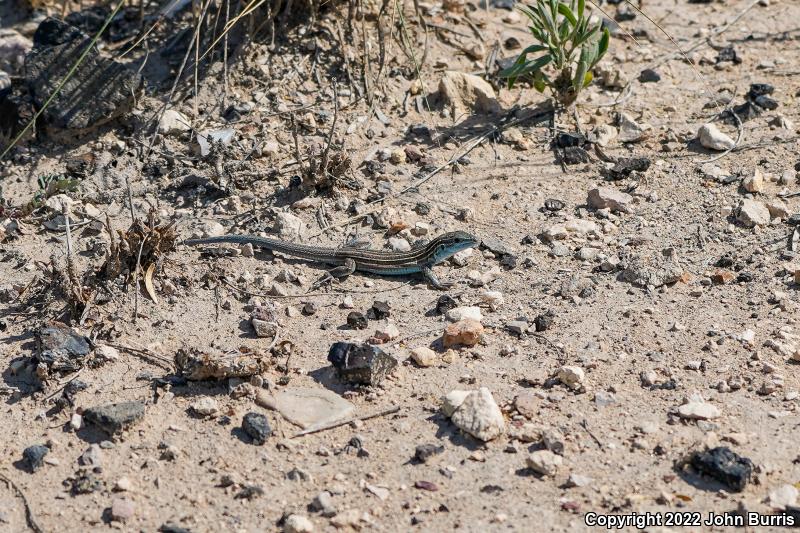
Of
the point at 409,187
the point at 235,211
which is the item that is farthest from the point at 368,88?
the point at 235,211

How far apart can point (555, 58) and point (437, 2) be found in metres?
1.59

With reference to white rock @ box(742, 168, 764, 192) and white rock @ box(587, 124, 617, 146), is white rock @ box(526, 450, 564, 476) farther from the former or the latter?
white rock @ box(587, 124, 617, 146)

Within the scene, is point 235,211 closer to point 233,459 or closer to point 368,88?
point 368,88

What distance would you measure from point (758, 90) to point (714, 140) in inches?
→ 31.3

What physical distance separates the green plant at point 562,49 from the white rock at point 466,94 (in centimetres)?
24

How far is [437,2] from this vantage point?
7.73m

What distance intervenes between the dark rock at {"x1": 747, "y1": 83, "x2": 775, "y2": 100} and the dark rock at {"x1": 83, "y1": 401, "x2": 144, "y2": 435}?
4.98m

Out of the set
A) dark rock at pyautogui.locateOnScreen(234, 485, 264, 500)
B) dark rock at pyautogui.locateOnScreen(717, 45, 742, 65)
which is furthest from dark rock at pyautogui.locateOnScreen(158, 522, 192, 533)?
dark rock at pyautogui.locateOnScreen(717, 45, 742, 65)

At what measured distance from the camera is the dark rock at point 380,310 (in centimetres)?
521

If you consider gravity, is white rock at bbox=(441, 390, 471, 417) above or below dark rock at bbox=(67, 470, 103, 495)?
above

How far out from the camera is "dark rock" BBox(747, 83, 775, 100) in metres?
6.95

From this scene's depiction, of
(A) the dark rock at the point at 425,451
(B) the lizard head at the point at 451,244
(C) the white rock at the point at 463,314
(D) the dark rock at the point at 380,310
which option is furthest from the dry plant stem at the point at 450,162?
(A) the dark rock at the point at 425,451

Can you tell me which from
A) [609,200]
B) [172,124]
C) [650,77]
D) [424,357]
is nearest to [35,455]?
[424,357]

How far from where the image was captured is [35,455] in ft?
13.7
